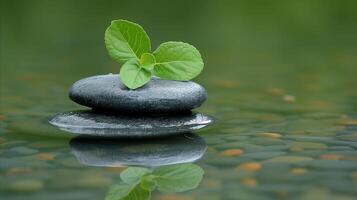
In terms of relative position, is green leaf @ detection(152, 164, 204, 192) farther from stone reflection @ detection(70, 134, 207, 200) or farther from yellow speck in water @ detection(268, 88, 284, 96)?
yellow speck in water @ detection(268, 88, 284, 96)

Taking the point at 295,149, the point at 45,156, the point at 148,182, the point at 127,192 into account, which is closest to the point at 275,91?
the point at 295,149

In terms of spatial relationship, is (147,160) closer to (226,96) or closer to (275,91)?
(226,96)

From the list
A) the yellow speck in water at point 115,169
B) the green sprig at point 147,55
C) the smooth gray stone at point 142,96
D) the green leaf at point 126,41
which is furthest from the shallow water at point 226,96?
the green leaf at point 126,41

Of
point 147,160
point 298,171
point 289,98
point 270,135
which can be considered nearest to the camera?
point 298,171

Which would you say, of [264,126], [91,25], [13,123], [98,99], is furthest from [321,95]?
[91,25]

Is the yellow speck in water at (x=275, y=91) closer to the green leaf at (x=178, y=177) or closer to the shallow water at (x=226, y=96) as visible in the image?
the shallow water at (x=226, y=96)

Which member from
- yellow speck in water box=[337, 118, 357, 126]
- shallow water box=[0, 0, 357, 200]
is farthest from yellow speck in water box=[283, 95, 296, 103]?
yellow speck in water box=[337, 118, 357, 126]

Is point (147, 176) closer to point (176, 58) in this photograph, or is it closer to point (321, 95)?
point (176, 58)
